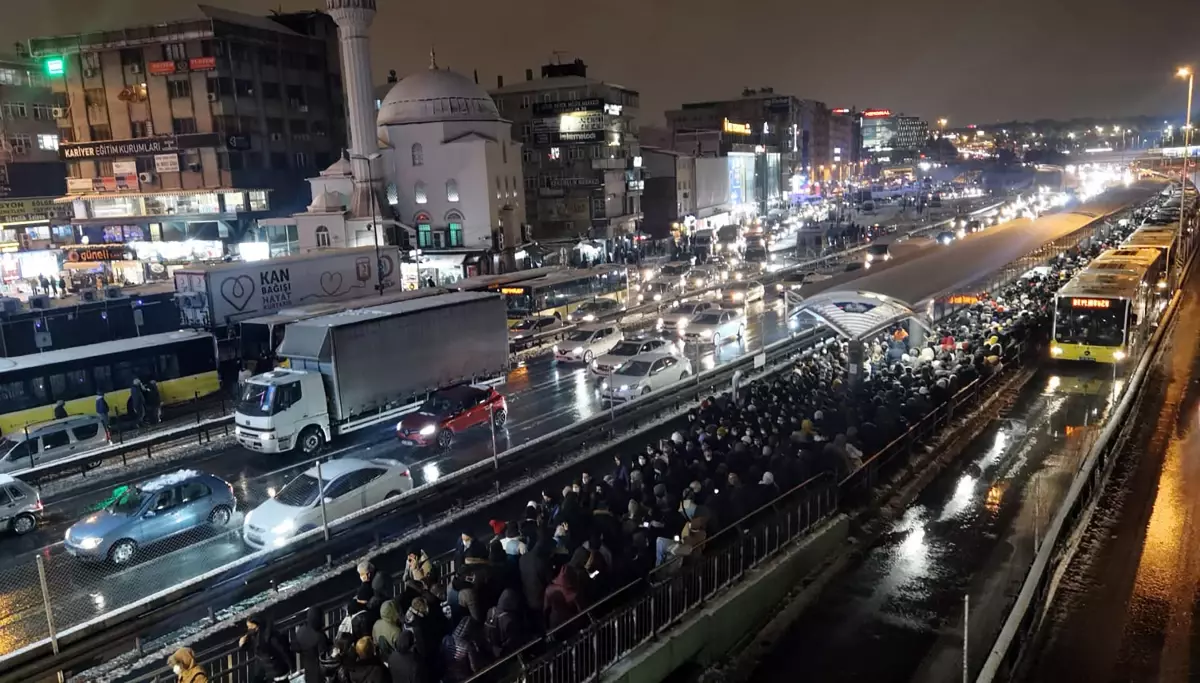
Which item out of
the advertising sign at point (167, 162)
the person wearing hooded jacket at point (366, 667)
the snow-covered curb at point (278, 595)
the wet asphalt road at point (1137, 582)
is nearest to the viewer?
the person wearing hooded jacket at point (366, 667)

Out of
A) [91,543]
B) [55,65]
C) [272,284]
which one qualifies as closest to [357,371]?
[91,543]

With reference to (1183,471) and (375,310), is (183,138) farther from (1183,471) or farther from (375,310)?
(1183,471)

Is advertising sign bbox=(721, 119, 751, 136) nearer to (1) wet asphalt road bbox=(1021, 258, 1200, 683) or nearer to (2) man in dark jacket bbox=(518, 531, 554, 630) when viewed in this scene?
(1) wet asphalt road bbox=(1021, 258, 1200, 683)

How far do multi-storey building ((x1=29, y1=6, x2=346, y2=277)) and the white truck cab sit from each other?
47.2 meters

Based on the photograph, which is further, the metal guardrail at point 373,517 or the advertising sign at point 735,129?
the advertising sign at point 735,129

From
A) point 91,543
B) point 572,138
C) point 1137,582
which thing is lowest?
point 1137,582

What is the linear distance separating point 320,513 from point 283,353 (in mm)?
7166

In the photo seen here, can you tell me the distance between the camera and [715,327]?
95.9ft

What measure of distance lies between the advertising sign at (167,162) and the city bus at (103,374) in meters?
42.1

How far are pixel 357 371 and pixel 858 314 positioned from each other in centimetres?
1300

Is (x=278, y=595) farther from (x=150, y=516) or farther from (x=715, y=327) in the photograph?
(x=715, y=327)

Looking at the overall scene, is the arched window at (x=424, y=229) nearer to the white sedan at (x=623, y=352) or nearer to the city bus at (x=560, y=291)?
the city bus at (x=560, y=291)

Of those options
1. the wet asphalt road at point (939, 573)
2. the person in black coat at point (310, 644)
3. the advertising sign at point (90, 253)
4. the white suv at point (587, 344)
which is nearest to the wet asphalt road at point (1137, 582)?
Result: the wet asphalt road at point (939, 573)

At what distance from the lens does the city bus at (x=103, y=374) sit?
20594 mm
